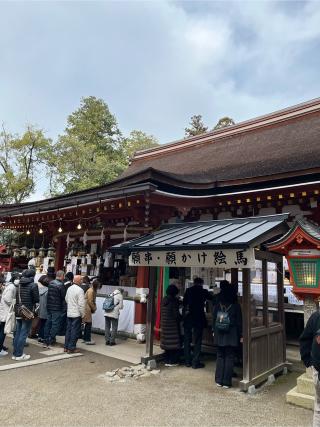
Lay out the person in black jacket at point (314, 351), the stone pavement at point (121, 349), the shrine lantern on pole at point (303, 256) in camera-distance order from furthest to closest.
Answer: the stone pavement at point (121, 349), the shrine lantern on pole at point (303, 256), the person in black jacket at point (314, 351)

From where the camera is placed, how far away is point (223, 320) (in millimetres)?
5371

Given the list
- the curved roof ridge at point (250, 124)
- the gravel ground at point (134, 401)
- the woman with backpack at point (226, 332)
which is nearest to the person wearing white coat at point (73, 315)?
the gravel ground at point (134, 401)

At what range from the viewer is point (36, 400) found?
4625 mm

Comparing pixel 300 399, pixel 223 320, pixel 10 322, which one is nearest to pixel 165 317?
pixel 223 320

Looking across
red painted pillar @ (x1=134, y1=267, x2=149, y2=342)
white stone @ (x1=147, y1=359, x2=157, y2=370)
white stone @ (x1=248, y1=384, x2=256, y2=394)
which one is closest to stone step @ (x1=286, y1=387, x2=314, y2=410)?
white stone @ (x1=248, y1=384, x2=256, y2=394)

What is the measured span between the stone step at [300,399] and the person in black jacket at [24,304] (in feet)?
16.3

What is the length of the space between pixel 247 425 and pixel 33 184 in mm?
24221

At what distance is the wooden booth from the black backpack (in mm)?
291

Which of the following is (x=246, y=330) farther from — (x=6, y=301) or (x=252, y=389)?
(x=6, y=301)

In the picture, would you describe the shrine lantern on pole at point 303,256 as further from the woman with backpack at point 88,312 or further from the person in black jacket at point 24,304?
the person in black jacket at point 24,304

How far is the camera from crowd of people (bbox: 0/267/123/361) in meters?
6.59

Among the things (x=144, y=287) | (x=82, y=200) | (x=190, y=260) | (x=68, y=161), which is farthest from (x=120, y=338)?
(x=68, y=161)

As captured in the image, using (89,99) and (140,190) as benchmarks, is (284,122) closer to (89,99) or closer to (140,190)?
(140,190)

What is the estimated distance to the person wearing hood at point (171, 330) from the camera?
646cm
